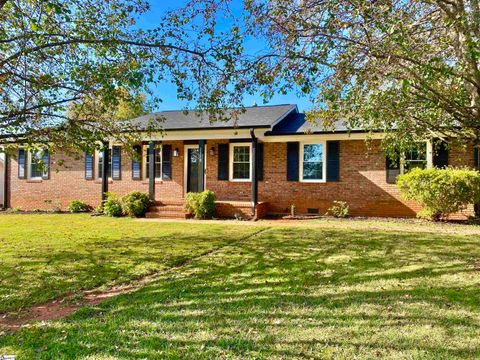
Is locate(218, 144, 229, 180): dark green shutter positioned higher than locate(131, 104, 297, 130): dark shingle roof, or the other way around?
locate(131, 104, 297, 130): dark shingle roof

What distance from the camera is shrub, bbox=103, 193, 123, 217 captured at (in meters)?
13.9

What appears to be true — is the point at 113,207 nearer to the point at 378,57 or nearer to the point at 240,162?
the point at 240,162

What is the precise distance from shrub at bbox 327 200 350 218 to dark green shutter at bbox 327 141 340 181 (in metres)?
0.96

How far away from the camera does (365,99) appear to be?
5938 mm

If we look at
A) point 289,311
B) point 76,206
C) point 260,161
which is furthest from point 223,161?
point 289,311

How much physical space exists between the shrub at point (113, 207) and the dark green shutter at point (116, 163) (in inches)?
95.9

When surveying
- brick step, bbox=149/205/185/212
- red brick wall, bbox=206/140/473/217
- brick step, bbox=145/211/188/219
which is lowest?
brick step, bbox=145/211/188/219

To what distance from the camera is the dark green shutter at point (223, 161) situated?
14789mm

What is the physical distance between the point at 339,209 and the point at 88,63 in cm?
983

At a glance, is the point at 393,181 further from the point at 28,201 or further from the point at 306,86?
the point at 28,201

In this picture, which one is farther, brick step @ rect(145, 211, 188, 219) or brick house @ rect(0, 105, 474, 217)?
brick step @ rect(145, 211, 188, 219)

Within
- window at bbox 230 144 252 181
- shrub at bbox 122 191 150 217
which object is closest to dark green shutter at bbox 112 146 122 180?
shrub at bbox 122 191 150 217

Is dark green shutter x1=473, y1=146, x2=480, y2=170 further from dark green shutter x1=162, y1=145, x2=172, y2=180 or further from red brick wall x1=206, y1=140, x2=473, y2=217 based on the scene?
dark green shutter x1=162, y1=145, x2=172, y2=180

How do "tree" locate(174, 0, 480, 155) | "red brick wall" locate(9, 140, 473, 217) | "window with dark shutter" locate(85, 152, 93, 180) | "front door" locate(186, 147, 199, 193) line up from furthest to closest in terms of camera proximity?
"window with dark shutter" locate(85, 152, 93, 180) → "front door" locate(186, 147, 199, 193) → "red brick wall" locate(9, 140, 473, 217) → "tree" locate(174, 0, 480, 155)
